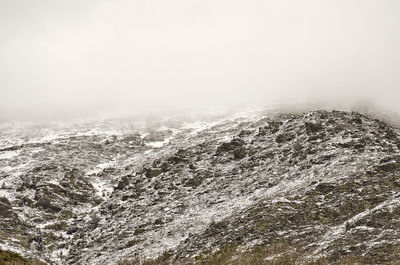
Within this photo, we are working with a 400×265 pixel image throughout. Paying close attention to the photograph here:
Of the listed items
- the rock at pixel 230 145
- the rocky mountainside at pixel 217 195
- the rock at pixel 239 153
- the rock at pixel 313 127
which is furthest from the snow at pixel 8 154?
the rock at pixel 313 127

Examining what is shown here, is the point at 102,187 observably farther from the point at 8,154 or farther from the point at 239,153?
the point at 8,154

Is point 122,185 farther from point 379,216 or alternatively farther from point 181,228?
point 379,216

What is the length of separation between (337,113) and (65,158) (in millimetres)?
50790

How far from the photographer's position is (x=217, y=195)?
2076 inches

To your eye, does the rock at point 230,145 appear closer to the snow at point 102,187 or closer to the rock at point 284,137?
the rock at point 284,137

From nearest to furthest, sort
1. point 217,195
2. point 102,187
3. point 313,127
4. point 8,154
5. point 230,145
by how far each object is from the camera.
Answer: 1. point 217,195
2. point 313,127
3. point 102,187
4. point 230,145
5. point 8,154

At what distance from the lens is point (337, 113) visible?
65.4 m

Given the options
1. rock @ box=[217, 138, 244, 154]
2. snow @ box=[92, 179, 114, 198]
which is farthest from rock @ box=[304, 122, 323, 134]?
snow @ box=[92, 179, 114, 198]

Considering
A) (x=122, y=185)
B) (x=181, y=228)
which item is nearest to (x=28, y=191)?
(x=122, y=185)

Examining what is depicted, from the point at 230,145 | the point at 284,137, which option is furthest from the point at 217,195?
the point at 284,137

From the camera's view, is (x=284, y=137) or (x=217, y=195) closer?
(x=217, y=195)

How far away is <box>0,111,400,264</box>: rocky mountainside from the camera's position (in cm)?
3762

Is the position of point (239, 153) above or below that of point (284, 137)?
below

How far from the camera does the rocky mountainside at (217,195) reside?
3762 centimetres
